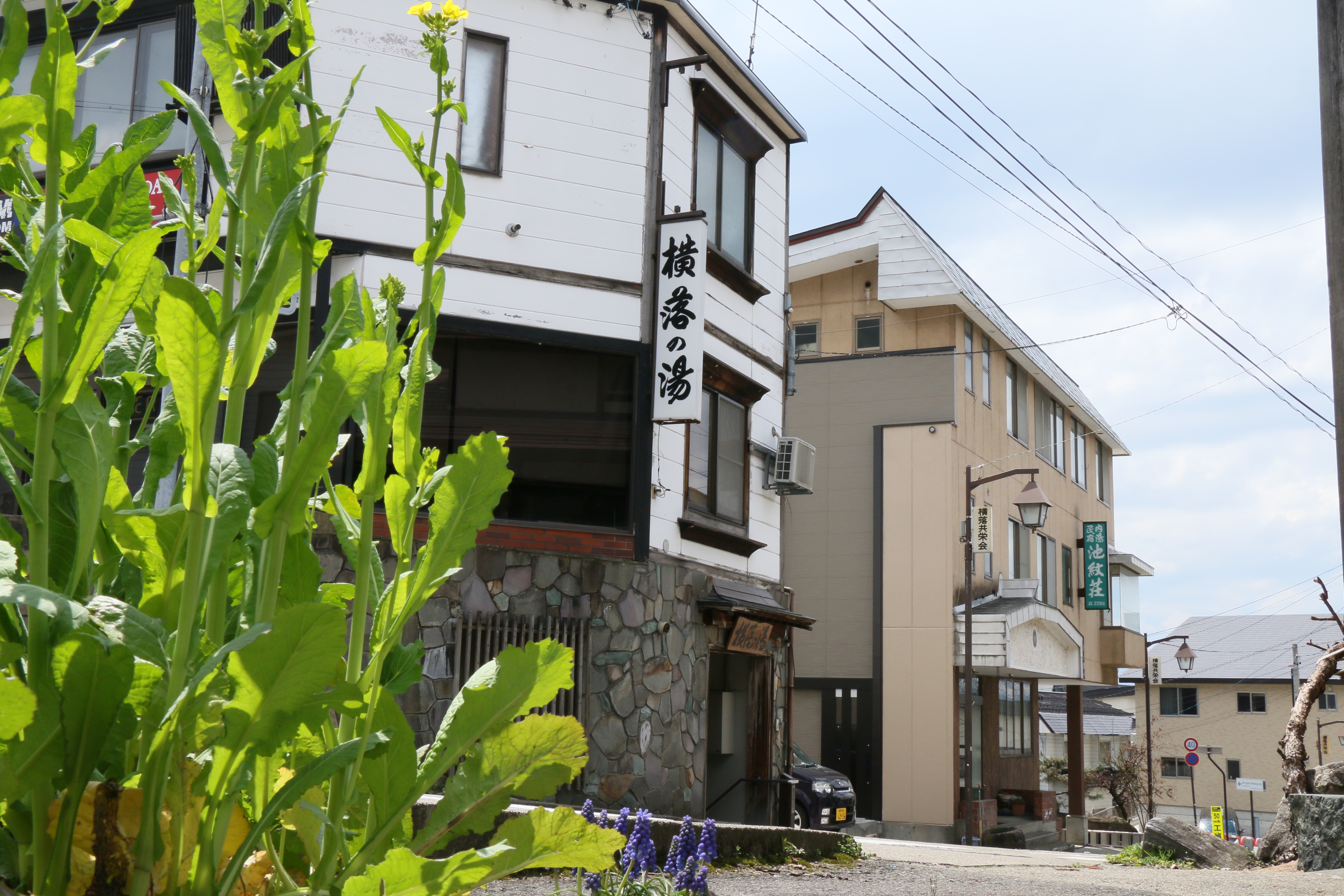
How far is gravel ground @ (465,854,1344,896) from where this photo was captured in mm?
7012

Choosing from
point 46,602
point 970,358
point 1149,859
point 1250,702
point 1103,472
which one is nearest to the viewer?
point 46,602

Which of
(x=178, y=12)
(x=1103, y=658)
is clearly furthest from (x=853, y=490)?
(x=178, y=12)

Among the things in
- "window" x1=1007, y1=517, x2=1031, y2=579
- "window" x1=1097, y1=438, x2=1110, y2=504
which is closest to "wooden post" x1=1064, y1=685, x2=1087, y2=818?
"window" x1=1007, y1=517, x2=1031, y2=579

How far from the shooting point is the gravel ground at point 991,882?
701cm

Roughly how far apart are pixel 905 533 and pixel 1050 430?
330 inches

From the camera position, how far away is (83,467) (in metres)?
1.25

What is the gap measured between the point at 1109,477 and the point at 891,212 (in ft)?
49.2

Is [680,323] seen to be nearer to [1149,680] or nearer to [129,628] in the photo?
[129,628]

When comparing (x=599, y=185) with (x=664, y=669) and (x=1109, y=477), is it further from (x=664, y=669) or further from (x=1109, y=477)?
(x=1109, y=477)

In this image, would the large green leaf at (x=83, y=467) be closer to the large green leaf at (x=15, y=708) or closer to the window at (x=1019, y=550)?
the large green leaf at (x=15, y=708)

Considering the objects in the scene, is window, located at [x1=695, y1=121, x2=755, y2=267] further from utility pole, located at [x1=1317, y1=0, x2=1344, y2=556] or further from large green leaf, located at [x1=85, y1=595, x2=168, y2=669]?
large green leaf, located at [x1=85, y1=595, x2=168, y2=669]

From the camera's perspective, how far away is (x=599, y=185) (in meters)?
12.3

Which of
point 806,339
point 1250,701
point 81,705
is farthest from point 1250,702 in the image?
point 81,705

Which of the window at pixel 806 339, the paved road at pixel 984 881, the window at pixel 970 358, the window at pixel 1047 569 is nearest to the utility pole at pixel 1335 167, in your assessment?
the paved road at pixel 984 881
